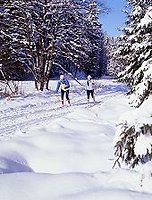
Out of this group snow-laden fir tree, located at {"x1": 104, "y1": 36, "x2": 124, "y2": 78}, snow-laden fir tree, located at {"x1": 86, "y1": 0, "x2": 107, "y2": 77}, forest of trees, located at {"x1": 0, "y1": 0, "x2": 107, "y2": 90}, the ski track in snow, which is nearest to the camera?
the ski track in snow

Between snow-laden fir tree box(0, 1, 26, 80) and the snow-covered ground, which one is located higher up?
snow-laden fir tree box(0, 1, 26, 80)

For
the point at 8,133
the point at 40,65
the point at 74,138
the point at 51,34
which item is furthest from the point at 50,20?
the point at 74,138

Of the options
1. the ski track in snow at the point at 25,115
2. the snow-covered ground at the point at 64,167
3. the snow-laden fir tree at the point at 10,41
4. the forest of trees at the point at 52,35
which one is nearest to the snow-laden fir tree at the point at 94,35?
the forest of trees at the point at 52,35

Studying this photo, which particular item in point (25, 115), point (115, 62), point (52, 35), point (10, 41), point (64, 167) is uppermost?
point (52, 35)

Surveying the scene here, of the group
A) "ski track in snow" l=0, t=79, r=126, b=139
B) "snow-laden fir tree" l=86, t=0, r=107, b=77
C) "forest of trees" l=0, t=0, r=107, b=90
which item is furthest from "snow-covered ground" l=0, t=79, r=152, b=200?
"snow-laden fir tree" l=86, t=0, r=107, b=77

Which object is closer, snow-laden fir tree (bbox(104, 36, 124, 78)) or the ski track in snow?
the ski track in snow

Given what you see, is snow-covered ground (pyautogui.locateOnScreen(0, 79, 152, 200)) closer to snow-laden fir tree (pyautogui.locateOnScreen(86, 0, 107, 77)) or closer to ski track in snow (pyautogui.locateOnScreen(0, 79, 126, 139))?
ski track in snow (pyautogui.locateOnScreen(0, 79, 126, 139))

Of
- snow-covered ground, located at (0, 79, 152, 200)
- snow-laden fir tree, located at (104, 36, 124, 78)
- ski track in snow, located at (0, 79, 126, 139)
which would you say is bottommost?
ski track in snow, located at (0, 79, 126, 139)

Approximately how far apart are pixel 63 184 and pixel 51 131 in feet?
18.4

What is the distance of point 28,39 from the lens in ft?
96.4

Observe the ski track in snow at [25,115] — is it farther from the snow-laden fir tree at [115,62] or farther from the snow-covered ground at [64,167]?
the snow-laden fir tree at [115,62]

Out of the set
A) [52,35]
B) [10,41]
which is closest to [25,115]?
[10,41]

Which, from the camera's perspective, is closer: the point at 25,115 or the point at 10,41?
the point at 25,115

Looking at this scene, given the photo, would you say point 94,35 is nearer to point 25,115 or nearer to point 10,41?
point 10,41
